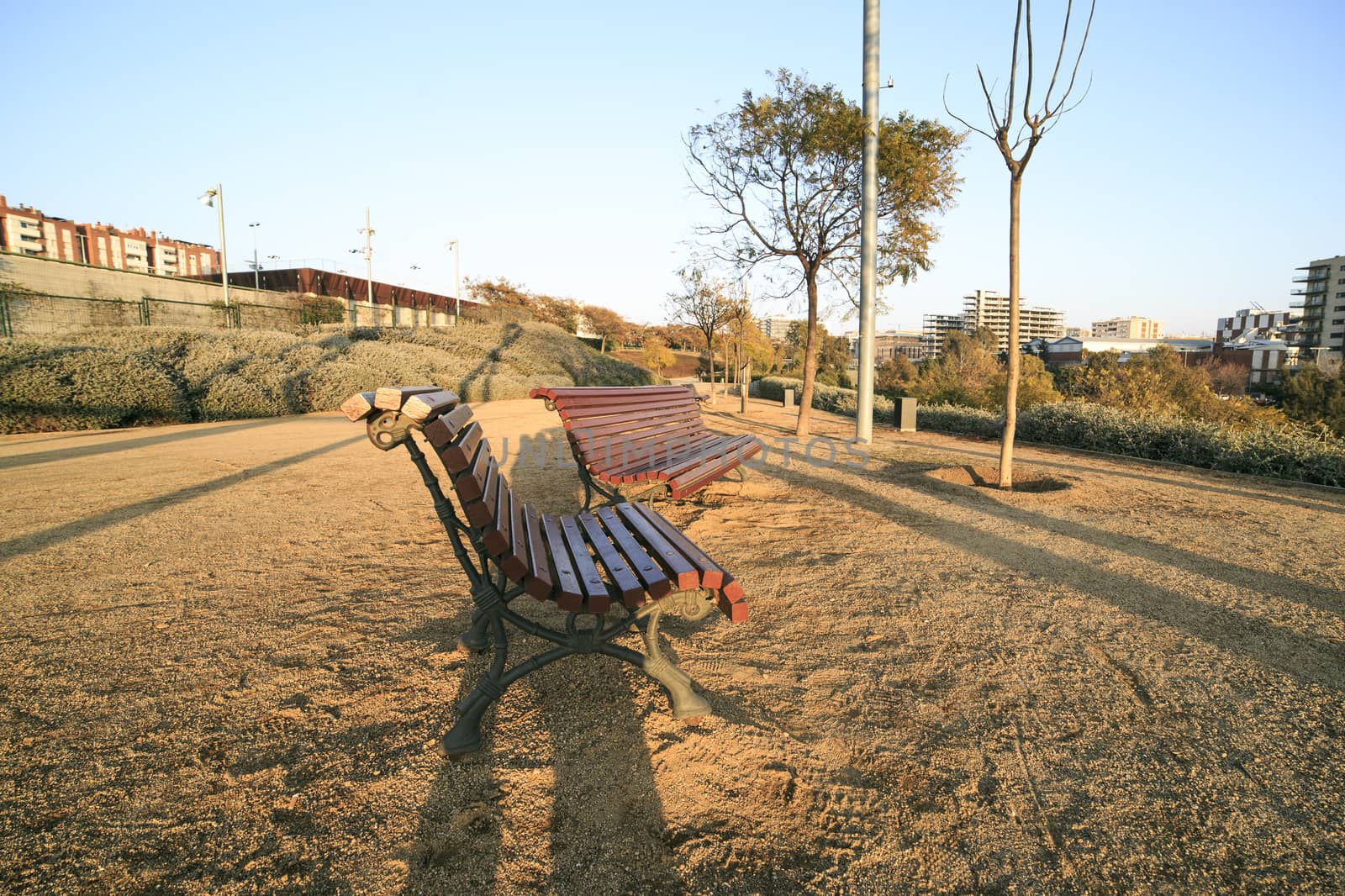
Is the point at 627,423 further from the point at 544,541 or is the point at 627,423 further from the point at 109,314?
the point at 109,314

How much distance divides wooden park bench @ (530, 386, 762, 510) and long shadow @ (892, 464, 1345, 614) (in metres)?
2.06

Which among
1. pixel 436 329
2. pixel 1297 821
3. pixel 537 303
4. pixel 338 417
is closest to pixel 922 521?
pixel 1297 821

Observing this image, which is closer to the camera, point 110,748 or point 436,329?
point 110,748

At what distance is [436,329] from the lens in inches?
949

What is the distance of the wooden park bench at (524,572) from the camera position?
190 centimetres

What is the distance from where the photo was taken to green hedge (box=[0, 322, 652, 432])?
10.0 m

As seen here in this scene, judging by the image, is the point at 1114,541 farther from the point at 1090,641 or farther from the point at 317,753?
the point at 317,753

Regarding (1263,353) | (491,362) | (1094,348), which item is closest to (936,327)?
(1094,348)

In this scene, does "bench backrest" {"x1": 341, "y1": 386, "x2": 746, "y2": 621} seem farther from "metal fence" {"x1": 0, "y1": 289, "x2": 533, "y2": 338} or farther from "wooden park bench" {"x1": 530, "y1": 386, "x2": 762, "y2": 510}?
"metal fence" {"x1": 0, "y1": 289, "x2": 533, "y2": 338}

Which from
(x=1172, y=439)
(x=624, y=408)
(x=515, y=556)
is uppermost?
(x=624, y=408)

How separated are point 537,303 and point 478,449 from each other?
49287mm

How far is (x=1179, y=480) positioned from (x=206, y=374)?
15218mm

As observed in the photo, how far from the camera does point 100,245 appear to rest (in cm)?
8650

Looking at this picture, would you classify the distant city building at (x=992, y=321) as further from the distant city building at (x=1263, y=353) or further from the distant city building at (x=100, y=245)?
the distant city building at (x=100, y=245)
